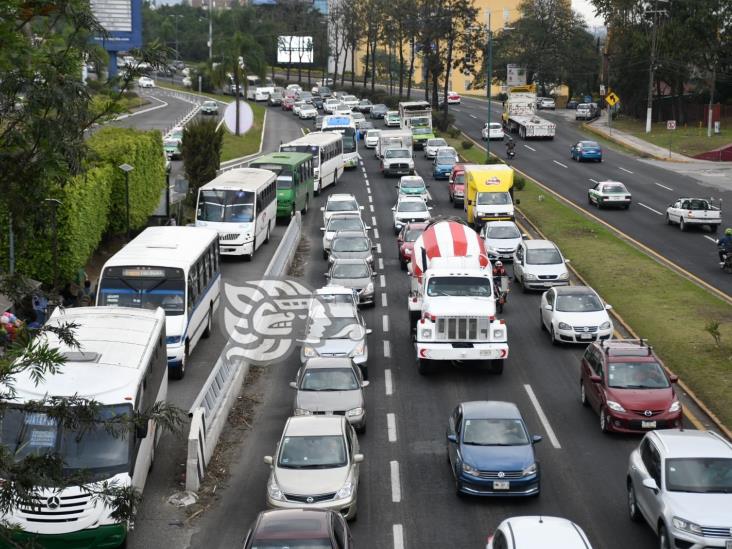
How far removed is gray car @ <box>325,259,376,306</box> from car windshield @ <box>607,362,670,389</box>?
12153mm

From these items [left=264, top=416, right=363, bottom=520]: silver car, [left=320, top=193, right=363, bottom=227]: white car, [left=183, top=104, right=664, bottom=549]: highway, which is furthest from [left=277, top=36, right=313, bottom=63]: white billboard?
[left=264, top=416, right=363, bottom=520]: silver car

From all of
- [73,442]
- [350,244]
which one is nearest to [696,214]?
[350,244]

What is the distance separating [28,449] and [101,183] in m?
19.9

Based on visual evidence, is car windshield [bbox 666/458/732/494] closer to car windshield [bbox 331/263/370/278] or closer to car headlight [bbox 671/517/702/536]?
car headlight [bbox 671/517/702/536]

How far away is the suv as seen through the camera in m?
15.5

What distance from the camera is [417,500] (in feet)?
64.4

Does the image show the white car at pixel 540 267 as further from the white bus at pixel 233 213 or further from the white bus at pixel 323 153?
the white bus at pixel 323 153

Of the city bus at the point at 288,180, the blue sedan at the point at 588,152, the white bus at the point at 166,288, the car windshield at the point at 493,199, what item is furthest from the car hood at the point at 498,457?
the blue sedan at the point at 588,152

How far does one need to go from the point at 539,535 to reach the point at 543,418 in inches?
399

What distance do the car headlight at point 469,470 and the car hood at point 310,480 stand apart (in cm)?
218

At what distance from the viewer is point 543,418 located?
2431cm

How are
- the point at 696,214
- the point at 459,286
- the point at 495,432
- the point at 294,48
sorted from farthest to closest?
the point at 294,48 < the point at 696,214 < the point at 459,286 < the point at 495,432

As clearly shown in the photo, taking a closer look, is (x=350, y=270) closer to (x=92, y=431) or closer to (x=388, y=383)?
(x=388, y=383)

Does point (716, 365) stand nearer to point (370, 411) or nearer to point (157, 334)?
point (370, 411)
